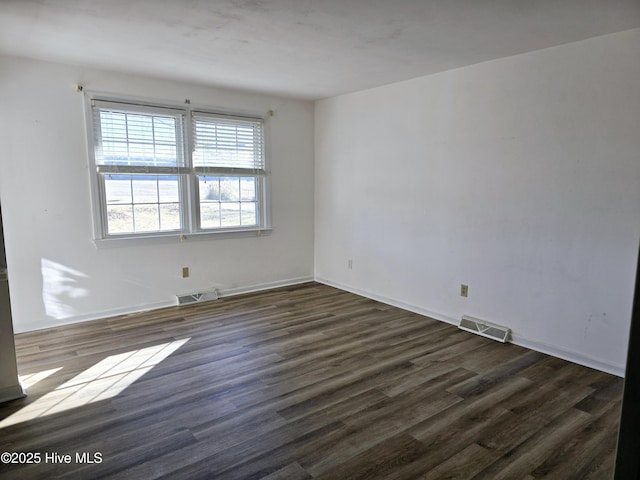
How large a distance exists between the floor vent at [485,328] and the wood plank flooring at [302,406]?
3.3 inches

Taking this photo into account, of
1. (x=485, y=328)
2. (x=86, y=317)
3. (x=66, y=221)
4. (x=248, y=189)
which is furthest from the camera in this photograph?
(x=248, y=189)

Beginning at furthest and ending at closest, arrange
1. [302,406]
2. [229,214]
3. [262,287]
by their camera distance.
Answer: [262,287] < [229,214] < [302,406]

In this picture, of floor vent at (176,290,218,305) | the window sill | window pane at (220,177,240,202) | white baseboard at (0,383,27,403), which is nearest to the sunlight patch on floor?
white baseboard at (0,383,27,403)

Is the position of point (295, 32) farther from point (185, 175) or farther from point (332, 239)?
point (332, 239)

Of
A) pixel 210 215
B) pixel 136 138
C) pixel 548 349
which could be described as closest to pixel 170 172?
pixel 136 138

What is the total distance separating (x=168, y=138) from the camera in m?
4.28

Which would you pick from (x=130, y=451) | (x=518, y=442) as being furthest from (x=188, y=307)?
(x=518, y=442)

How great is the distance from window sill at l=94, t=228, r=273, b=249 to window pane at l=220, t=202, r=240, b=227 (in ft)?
0.35

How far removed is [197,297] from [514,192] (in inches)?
134

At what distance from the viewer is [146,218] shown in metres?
4.25

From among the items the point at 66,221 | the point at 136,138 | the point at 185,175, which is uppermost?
the point at 136,138

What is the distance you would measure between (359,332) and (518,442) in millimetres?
1733

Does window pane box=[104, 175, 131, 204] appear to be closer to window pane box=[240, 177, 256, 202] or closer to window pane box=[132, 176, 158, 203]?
window pane box=[132, 176, 158, 203]

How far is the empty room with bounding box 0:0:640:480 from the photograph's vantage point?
220 cm
